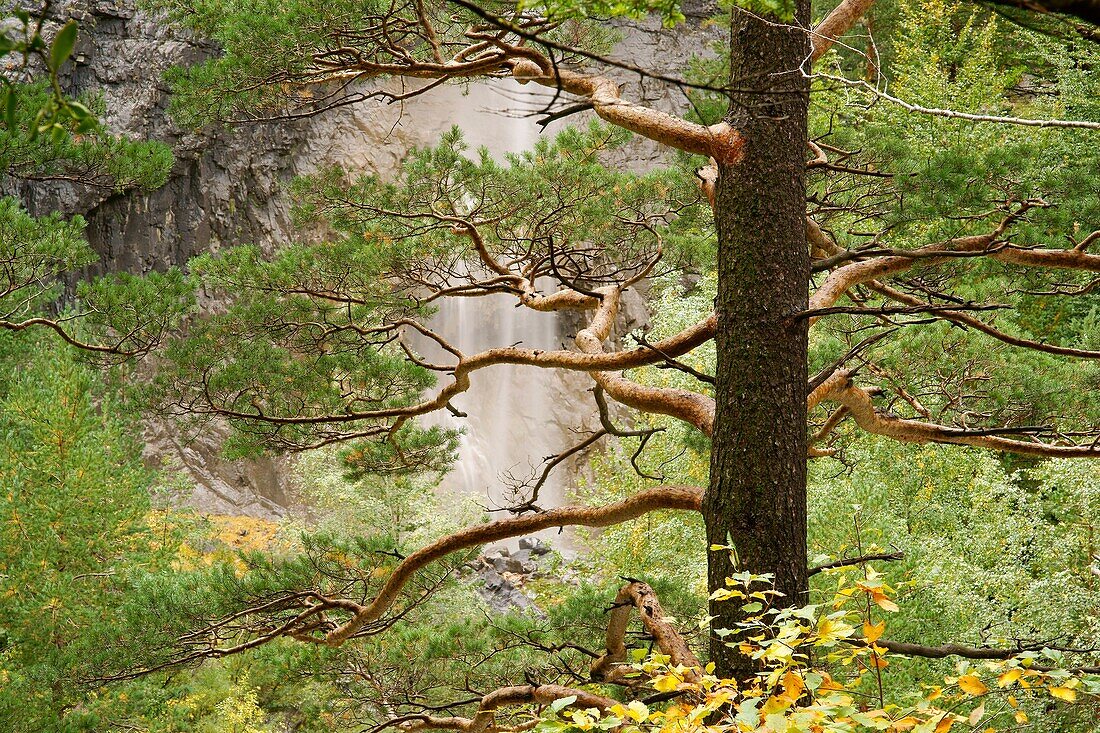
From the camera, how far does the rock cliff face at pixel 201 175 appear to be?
14.5m

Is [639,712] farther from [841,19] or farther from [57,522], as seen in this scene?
A: [57,522]

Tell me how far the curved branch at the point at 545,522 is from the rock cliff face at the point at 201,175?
10.9 metres

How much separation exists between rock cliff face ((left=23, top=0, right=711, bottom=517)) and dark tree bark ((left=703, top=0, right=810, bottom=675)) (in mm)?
11027

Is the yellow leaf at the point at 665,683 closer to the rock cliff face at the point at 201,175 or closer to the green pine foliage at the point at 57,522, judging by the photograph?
the green pine foliage at the point at 57,522

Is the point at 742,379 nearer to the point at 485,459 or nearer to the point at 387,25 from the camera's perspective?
the point at 387,25

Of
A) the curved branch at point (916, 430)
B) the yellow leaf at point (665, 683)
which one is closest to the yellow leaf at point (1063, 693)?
the yellow leaf at point (665, 683)

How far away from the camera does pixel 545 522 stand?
3227 millimetres

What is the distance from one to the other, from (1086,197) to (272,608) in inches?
265

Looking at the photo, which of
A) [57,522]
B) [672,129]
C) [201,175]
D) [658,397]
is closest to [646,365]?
[658,397]

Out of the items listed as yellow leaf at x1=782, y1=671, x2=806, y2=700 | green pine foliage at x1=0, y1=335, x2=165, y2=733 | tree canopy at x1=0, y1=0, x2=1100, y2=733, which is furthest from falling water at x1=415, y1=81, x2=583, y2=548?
yellow leaf at x1=782, y1=671, x2=806, y2=700

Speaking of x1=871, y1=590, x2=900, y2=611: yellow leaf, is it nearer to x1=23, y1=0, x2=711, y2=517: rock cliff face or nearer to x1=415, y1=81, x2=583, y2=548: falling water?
x1=23, y1=0, x2=711, y2=517: rock cliff face

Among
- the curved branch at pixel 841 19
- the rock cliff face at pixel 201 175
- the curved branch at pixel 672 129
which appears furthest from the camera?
the rock cliff face at pixel 201 175

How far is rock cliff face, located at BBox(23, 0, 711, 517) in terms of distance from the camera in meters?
14.5

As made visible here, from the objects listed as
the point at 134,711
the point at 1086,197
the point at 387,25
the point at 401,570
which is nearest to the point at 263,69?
the point at 387,25
